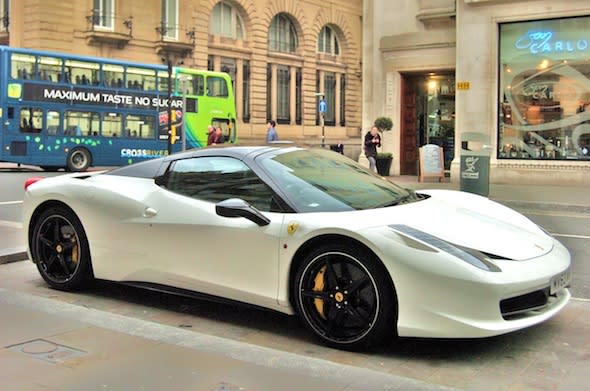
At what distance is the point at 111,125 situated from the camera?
2505cm

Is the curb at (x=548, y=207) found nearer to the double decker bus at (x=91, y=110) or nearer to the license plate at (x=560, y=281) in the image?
the license plate at (x=560, y=281)

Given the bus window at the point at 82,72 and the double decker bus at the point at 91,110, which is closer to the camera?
the double decker bus at the point at 91,110

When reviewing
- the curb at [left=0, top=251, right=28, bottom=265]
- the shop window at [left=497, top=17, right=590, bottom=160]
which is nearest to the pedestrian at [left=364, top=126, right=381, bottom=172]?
the shop window at [left=497, top=17, right=590, bottom=160]

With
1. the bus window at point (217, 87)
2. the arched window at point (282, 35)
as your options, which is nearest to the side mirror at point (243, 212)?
the bus window at point (217, 87)

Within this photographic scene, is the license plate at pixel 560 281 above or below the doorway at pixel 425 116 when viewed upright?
below

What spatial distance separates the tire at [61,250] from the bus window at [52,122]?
62.7 ft

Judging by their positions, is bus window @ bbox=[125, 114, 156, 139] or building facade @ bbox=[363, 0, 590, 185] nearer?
building facade @ bbox=[363, 0, 590, 185]

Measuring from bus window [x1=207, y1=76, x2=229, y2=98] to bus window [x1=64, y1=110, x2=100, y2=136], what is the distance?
5.48 metres

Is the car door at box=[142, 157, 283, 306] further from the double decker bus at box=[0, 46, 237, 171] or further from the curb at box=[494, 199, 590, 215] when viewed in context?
the double decker bus at box=[0, 46, 237, 171]

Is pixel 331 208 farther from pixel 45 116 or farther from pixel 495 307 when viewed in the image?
pixel 45 116

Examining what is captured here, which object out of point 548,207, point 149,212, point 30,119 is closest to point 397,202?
point 149,212

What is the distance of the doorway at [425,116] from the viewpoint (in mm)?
20406

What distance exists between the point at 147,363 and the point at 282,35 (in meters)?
51.7

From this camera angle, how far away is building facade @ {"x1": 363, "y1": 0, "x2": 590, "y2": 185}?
16.7 m
